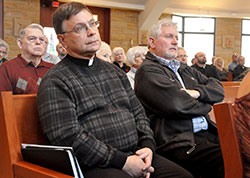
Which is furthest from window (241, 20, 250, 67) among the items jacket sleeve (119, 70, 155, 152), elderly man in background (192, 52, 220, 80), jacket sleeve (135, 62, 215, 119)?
jacket sleeve (119, 70, 155, 152)

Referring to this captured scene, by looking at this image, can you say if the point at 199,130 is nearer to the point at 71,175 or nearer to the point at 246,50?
the point at 71,175

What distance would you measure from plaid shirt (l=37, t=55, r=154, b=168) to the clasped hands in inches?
1.7

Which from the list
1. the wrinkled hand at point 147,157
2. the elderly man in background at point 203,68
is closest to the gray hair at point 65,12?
the wrinkled hand at point 147,157

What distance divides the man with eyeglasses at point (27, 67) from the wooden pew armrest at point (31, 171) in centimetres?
136

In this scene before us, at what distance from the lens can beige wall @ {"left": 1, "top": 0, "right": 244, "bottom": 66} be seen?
9641 millimetres

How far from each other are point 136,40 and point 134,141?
10484 millimetres

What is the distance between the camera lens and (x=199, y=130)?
2346mm

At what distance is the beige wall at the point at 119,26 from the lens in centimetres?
964

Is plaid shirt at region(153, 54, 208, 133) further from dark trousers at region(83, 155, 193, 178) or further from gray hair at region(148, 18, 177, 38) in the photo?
dark trousers at region(83, 155, 193, 178)

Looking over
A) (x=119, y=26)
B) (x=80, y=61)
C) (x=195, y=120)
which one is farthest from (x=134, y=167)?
(x=119, y=26)

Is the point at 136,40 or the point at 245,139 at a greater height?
the point at 136,40

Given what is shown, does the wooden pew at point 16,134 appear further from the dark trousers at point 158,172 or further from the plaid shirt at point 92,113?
the dark trousers at point 158,172

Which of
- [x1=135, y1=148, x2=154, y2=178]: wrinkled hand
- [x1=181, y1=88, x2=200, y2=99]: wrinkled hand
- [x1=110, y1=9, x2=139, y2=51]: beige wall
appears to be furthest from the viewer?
[x1=110, y1=9, x2=139, y2=51]: beige wall

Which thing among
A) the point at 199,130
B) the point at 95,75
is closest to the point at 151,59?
the point at 199,130
